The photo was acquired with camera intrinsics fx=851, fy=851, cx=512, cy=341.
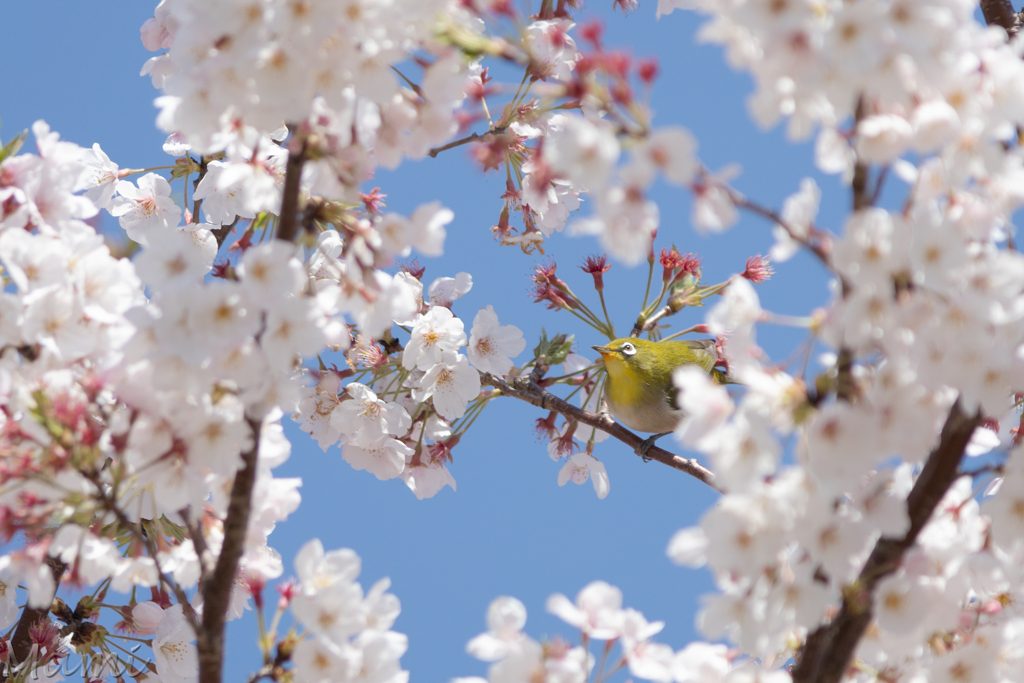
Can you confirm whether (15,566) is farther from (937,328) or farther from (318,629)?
(937,328)

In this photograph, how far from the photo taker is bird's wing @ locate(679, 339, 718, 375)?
3.90 m

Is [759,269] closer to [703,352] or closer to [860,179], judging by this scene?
[703,352]

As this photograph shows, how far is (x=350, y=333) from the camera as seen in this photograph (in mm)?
3293

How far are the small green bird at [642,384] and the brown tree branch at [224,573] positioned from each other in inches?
88.8

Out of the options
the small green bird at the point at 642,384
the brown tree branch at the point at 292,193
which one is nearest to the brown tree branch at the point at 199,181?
the small green bird at the point at 642,384

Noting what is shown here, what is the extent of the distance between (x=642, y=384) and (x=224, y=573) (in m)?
2.39

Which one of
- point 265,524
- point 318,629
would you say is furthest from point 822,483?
point 265,524

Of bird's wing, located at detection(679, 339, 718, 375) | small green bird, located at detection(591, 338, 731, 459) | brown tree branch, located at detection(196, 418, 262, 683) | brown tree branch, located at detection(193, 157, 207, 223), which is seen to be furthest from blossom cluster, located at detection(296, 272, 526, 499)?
brown tree branch, located at detection(196, 418, 262, 683)

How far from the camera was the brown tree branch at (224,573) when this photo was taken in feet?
5.41

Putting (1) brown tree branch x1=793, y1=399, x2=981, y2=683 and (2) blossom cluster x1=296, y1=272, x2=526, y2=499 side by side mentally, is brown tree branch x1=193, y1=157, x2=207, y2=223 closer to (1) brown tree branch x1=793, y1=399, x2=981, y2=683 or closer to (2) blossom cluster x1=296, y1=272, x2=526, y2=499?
(2) blossom cluster x1=296, y1=272, x2=526, y2=499

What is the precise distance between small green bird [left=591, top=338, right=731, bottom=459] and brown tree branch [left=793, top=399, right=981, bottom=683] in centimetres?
205

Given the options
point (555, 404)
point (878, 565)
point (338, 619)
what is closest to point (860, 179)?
point (878, 565)

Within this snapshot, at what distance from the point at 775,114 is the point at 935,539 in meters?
0.92

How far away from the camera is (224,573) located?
168cm
